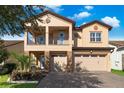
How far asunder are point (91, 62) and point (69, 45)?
12.3ft

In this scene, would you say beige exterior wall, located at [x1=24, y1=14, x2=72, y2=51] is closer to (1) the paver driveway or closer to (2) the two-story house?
(2) the two-story house

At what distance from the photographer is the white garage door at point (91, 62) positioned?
36.8 m

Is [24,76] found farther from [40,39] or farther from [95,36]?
[95,36]

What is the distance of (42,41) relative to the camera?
3828 cm

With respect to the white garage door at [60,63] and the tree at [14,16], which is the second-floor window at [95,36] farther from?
the tree at [14,16]

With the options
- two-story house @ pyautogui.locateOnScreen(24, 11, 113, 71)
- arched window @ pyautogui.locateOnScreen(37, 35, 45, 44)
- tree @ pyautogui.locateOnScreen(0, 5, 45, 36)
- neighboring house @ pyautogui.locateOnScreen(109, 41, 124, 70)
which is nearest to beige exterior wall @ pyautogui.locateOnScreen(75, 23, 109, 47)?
two-story house @ pyautogui.locateOnScreen(24, 11, 113, 71)

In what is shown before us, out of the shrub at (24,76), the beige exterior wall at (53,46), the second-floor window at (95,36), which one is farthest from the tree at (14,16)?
the second-floor window at (95,36)

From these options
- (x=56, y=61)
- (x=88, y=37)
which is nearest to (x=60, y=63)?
(x=56, y=61)

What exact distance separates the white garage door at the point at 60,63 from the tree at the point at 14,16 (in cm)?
1889

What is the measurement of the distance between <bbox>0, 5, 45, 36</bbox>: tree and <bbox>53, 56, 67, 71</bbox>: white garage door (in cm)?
1889

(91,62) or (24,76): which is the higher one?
(91,62)

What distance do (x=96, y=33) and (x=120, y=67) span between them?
7.29 metres

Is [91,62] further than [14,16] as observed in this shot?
Yes

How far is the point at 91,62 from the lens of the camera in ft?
121
